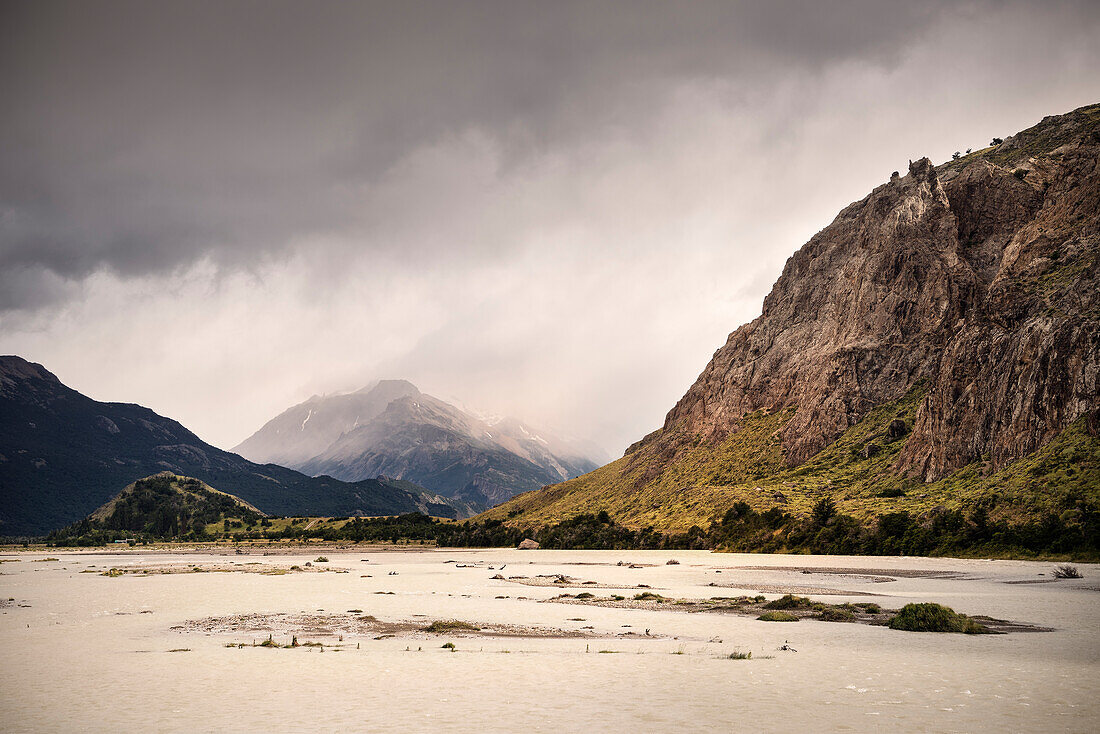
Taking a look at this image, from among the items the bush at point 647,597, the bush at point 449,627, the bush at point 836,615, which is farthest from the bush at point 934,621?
the bush at point 449,627

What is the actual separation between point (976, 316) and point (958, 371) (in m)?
16.0

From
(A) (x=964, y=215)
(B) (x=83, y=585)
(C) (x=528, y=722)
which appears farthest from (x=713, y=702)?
(A) (x=964, y=215)

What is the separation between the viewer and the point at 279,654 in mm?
26828

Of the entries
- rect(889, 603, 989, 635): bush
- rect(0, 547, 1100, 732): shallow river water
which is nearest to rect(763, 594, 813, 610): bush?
rect(0, 547, 1100, 732): shallow river water

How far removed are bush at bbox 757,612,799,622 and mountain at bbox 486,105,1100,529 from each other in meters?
58.8

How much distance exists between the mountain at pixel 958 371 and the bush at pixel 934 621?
56.9m

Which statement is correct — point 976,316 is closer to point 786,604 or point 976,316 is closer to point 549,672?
point 786,604

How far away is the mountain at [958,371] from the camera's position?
100438mm

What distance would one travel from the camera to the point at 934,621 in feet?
109

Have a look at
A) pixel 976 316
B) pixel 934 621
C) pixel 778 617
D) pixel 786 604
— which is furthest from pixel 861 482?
pixel 934 621

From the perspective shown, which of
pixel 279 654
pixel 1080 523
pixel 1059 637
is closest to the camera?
pixel 279 654

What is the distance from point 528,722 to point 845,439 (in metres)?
171

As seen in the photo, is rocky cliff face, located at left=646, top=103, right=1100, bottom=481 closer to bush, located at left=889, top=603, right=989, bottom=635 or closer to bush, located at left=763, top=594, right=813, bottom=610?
bush, located at left=763, top=594, right=813, bottom=610

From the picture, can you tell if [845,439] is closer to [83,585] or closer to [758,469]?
[758,469]
